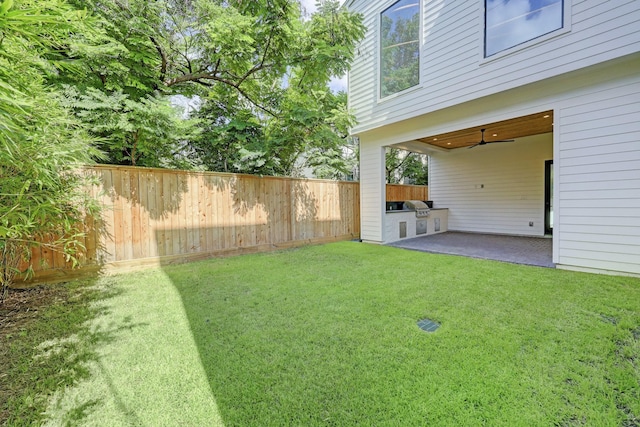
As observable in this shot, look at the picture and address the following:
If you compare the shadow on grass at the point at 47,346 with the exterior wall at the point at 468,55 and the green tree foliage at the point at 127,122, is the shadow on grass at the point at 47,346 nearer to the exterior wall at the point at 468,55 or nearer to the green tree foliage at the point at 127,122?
the green tree foliage at the point at 127,122

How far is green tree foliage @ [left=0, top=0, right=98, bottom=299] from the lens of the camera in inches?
49.2

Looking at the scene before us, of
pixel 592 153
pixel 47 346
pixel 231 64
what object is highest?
pixel 231 64

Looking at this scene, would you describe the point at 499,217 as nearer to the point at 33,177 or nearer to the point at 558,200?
the point at 558,200

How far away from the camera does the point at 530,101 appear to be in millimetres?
4293

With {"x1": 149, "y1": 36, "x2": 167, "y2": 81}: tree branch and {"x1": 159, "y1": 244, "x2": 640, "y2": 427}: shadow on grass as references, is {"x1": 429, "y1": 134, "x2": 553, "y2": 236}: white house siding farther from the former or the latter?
{"x1": 149, "y1": 36, "x2": 167, "y2": 81}: tree branch

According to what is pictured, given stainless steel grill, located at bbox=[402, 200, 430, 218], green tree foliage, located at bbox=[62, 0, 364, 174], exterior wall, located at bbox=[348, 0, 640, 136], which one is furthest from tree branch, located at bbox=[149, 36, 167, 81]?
stainless steel grill, located at bbox=[402, 200, 430, 218]

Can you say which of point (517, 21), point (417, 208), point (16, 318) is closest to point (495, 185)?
point (417, 208)

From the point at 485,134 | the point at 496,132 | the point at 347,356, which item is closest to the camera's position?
the point at 347,356

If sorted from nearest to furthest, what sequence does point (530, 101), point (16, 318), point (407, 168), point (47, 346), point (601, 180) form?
point (47, 346), point (16, 318), point (601, 180), point (530, 101), point (407, 168)

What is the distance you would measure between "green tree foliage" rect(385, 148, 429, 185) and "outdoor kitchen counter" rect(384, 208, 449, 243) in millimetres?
4623

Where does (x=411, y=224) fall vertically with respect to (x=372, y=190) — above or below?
below

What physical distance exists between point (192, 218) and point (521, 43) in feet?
21.2

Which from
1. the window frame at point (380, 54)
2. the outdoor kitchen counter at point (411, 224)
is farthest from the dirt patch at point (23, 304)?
the window frame at point (380, 54)

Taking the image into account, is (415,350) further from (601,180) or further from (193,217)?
(193,217)
